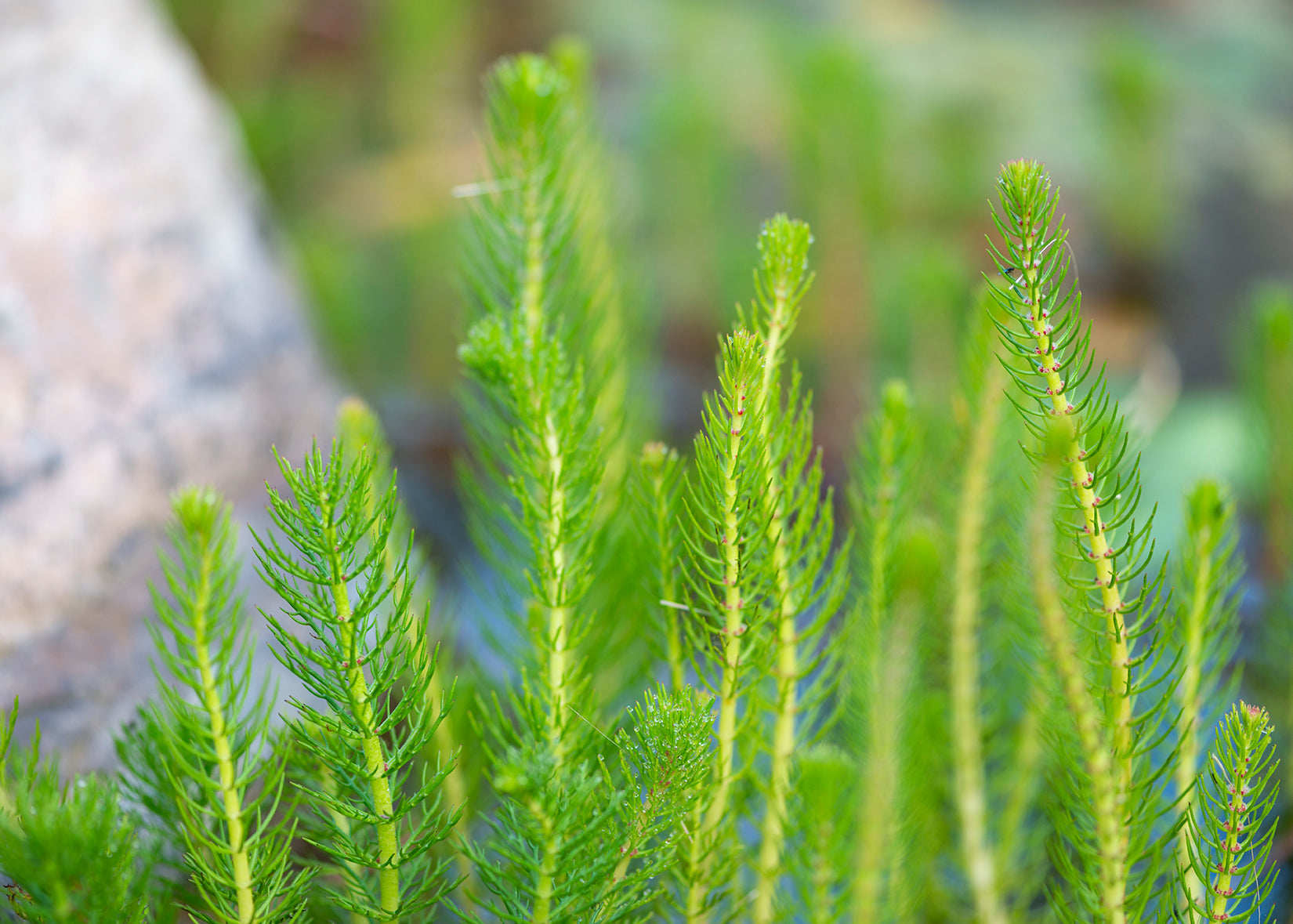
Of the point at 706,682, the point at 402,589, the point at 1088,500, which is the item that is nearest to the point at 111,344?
the point at 402,589

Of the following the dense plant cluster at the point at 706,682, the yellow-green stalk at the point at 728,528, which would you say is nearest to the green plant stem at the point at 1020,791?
the dense plant cluster at the point at 706,682

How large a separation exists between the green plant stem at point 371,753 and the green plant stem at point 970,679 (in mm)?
308

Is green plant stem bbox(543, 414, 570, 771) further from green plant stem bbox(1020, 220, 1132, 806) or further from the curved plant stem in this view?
green plant stem bbox(1020, 220, 1132, 806)

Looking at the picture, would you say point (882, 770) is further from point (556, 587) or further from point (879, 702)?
point (556, 587)

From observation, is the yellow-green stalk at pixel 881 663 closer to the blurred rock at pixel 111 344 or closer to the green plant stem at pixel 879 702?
the green plant stem at pixel 879 702

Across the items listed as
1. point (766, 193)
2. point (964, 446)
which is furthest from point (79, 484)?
point (766, 193)

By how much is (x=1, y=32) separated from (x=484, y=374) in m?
0.59

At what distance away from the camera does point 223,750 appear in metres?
0.36

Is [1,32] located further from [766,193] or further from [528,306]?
[766,193]

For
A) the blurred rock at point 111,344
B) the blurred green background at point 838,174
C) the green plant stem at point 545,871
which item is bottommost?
the green plant stem at point 545,871

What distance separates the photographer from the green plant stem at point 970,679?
0.52 metres

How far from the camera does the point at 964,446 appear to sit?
0.54m

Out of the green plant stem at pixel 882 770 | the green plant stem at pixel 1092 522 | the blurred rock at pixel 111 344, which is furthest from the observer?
the blurred rock at pixel 111 344

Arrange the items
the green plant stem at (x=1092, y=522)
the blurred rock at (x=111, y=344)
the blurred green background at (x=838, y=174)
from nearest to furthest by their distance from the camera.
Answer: the green plant stem at (x=1092, y=522) < the blurred rock at (x=111, y=344) < the blurred green background at (x=838, y=174)
